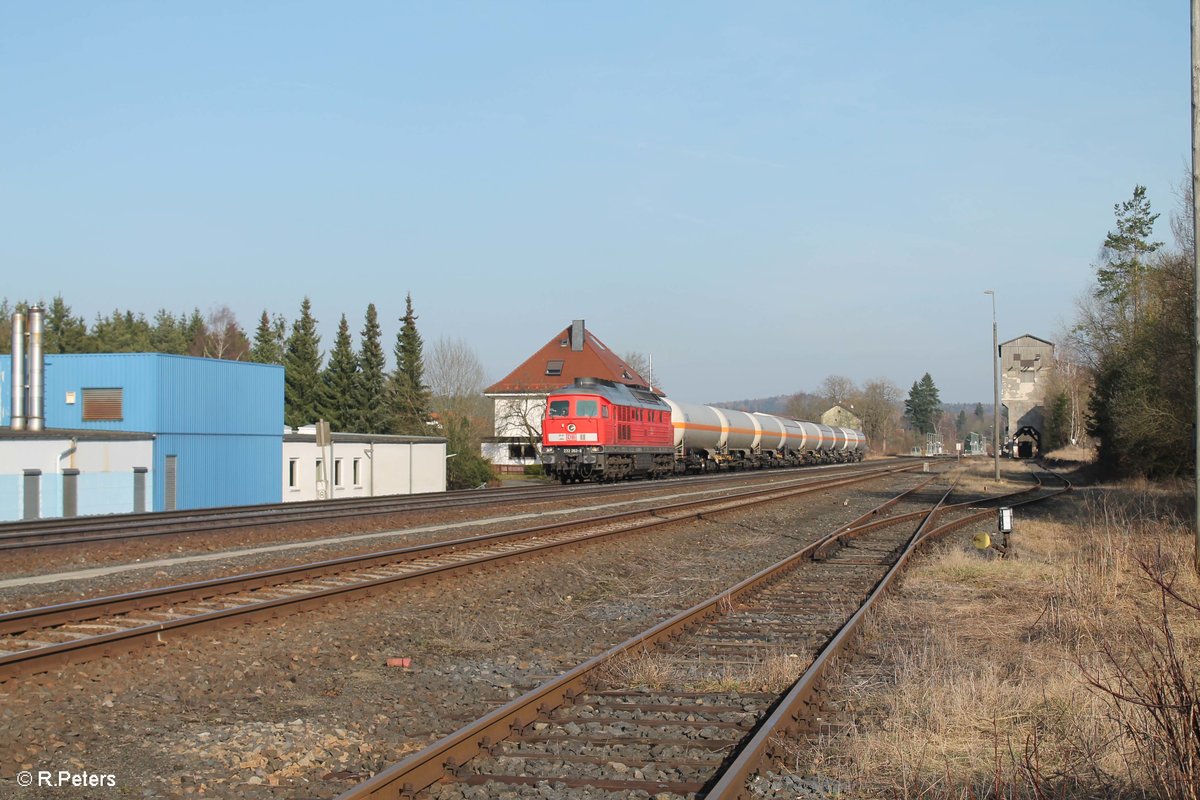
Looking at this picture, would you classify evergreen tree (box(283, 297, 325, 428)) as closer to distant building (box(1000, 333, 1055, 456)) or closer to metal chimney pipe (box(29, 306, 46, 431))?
metal chimney pipe (box(29, 306, 46, 431))

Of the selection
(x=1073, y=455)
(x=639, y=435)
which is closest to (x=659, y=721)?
(x=639, y=435)

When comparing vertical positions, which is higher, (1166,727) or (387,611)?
(1166,727)

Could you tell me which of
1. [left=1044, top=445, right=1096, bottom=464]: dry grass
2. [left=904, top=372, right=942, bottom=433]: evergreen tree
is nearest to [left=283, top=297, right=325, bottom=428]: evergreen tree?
[left=1044, top=445, right=1096, bottom=464]: dry grass

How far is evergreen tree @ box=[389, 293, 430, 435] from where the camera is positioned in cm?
6656

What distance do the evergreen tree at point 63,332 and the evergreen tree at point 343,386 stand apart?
772 inches

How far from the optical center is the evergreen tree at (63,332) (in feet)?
250

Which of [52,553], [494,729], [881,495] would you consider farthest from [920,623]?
[881,495]

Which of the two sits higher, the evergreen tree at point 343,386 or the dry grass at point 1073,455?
the evergreen tree at point 343,386

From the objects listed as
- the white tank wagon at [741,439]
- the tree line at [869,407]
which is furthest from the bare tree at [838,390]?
the white tank wagon at [741,439]

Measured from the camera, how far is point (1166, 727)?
391 cm

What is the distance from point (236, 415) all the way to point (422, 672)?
32823 millimetres

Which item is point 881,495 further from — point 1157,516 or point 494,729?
point 494,729

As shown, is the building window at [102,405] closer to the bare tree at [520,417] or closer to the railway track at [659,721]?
the railway track at [659,721]

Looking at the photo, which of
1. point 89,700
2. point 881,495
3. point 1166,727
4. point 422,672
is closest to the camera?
point 1166,727
